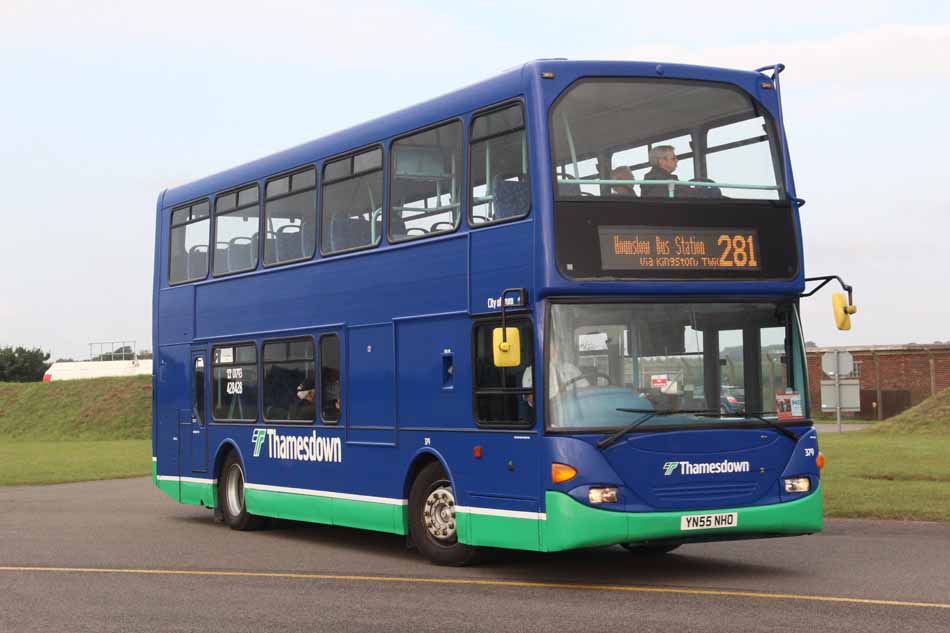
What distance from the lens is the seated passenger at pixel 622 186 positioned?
37.8 feet

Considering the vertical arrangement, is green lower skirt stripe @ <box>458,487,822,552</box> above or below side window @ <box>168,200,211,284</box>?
below

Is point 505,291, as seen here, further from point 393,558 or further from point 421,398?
point 393,558

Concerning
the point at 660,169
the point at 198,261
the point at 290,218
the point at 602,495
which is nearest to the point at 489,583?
the point at 602,495

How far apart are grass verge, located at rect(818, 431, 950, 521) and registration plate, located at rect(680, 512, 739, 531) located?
6490mm

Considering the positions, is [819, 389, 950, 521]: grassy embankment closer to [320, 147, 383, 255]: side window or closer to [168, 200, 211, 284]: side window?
[320, 147, 383, 255]: side window

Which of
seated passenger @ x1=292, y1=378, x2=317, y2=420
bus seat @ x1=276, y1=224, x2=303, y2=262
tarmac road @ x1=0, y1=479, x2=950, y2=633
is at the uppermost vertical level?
bus seat @ x1=276, y1=224, x2=303, y2=262

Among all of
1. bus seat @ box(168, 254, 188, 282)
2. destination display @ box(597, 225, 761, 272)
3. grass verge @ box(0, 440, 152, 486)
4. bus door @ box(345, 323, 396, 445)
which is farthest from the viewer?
grass verge @ box(0, 440, 152, 486)

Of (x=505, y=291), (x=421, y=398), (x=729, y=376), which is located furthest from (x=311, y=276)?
(x=729, y=376)

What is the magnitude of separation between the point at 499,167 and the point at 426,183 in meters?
1.33

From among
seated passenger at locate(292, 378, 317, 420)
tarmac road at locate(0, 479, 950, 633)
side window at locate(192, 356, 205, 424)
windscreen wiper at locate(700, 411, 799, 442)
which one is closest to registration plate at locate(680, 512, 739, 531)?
tarmac road at locate(0, 479, 950, 633)

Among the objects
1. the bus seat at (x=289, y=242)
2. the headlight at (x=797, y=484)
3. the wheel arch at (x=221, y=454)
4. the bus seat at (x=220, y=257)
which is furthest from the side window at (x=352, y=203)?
the headlight at (x=797, y=484)

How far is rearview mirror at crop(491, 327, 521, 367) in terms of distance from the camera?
11.3 metres

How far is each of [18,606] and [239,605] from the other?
5.52 feet

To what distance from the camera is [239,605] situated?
417 inches
